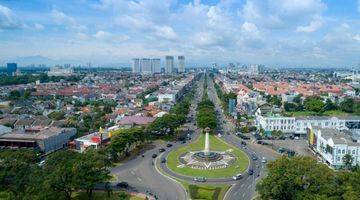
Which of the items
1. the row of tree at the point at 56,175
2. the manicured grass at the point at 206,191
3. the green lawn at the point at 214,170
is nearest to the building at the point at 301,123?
the green lawn at the point at 214,170

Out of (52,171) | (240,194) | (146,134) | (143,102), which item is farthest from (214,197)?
(143,102)

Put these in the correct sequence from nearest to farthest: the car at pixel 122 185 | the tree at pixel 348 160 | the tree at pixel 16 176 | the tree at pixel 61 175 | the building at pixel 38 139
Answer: the tree at pixel 61 175 → the tree at pixel 16 176 → the car at pixel 122 185 → the tree at pixel 348 160 → the building at pixel 38 139

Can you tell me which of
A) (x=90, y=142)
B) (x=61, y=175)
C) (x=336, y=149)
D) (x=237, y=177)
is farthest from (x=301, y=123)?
(x=61, y=175)

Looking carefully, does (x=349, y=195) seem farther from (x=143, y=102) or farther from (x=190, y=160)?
(x=143, y=102)

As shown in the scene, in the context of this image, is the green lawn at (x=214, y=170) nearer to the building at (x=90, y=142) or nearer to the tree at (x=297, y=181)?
the building at (x=90, y=142)

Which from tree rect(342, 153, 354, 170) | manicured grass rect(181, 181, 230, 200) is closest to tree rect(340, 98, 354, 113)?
tree rect(342, 153, 354, 170)

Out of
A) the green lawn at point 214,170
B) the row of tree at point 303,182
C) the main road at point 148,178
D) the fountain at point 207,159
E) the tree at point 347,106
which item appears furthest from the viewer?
the tree at point 347,106
